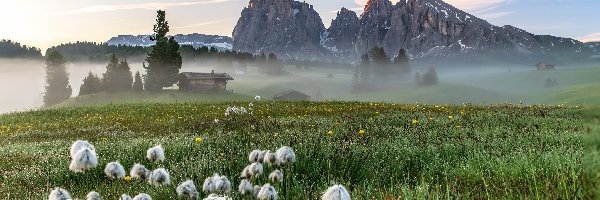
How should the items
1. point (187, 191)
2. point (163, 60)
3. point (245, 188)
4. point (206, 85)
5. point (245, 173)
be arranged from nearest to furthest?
point (187, 191) < point (245, 188) < point (245, 173) < point (163, 60) < point (206, 85)

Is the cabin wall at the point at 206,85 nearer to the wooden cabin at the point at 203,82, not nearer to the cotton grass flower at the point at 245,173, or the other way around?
the wooden cabin at the point at 203,82

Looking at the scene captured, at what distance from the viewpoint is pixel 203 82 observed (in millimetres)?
116312

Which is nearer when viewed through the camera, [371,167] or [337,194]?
[337,194]

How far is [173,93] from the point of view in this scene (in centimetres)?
9744

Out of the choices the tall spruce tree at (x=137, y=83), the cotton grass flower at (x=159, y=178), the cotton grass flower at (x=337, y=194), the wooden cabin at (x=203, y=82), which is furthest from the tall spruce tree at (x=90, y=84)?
the cotton grass flower at (x=337, y=194)

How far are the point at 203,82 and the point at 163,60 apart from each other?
24.3 metres

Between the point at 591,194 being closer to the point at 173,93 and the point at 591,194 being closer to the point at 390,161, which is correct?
the point at 390,161


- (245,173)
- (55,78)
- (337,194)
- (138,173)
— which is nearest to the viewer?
(337,194)

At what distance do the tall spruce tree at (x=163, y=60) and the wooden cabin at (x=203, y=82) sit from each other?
12.2m

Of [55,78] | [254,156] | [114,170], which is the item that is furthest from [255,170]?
[55,78]

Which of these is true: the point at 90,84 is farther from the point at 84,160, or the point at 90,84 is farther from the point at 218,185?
the point at 218,185

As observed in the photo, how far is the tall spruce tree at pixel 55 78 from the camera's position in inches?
5389

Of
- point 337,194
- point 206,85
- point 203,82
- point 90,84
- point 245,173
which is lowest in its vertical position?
point 90,84

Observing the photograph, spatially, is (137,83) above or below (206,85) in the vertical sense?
above
